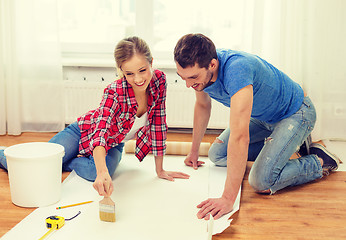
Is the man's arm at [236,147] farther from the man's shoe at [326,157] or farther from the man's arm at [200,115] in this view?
the man's shoe at [326,157]

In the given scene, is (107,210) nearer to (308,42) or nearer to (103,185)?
(103,185)

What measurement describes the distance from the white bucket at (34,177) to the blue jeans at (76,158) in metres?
0.29

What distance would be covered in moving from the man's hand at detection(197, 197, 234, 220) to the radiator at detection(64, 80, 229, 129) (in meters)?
1.46

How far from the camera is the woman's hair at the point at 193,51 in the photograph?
1774 millimetres

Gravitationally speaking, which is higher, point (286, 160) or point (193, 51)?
point (193, 51)

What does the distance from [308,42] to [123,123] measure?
165 cm

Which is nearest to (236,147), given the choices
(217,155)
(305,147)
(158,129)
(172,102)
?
(158,129)

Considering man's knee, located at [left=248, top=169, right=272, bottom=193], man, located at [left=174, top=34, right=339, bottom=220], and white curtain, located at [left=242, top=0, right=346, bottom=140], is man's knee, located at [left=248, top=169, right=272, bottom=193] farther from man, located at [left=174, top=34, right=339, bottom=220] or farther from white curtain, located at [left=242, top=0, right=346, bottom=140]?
white curtain, located at [left=242, top=0, right=346, bottom=140]

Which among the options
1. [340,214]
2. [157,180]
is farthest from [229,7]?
[340,214]

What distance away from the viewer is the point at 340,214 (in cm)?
196

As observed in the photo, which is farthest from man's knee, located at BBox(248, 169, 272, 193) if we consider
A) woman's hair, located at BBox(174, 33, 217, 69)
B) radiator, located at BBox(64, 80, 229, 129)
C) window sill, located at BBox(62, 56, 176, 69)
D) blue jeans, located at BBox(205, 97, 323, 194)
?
window sill, located at BBox(62, 56, 176, 69)

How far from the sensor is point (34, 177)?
1.88 m

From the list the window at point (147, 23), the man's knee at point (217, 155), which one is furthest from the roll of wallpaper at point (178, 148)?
the window at point (147, 23)

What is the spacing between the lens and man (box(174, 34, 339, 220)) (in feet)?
5.87
